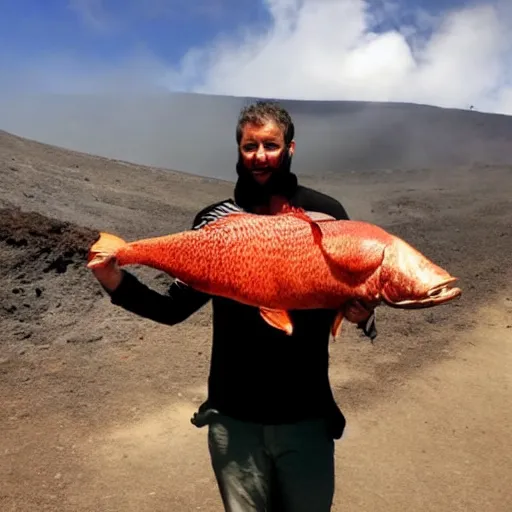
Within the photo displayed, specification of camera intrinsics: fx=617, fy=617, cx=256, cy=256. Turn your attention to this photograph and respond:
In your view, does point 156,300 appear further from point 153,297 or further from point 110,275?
point 110,275

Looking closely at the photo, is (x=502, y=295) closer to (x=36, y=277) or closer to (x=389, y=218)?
(x=389, y=218)

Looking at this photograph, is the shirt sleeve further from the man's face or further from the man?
the man's face

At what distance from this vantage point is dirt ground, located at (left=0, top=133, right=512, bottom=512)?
4.38 metres

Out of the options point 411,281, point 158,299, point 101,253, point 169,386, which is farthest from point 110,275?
point 169,386

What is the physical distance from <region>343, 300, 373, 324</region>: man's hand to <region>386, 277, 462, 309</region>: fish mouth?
12 centimetres

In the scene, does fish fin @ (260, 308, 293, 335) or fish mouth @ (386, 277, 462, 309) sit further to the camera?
fish fin @ (260, 308, 293, 335)

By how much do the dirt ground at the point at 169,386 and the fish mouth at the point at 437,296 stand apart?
2883mm

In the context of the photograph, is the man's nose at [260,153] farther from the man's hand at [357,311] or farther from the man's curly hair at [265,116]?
the man's hand at [357,311]

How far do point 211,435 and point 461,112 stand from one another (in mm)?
26336

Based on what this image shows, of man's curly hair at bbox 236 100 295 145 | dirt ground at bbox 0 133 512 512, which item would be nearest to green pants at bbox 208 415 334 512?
man's curly hair at bbox 236 100 295 145

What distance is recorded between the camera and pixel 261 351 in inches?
83.0

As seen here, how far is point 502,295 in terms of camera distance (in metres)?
7.84

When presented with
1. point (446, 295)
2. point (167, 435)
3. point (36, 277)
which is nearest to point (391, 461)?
point (167, 435)

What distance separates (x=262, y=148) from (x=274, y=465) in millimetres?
1075
